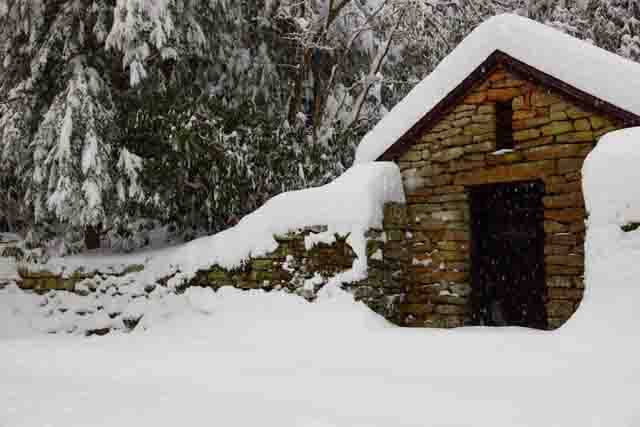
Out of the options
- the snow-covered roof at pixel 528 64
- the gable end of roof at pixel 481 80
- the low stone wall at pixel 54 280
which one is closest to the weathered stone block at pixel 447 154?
the gable end of roof at pixel 481 80

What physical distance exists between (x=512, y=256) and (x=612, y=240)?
13.8ft

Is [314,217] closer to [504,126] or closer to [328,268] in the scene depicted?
[328,268]

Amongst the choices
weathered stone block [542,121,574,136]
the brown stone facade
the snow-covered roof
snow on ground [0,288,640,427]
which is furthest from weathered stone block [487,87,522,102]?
snow on ground [0,288,640,427]

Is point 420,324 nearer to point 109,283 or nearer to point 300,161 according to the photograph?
point 300,161

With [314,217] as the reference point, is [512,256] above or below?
below

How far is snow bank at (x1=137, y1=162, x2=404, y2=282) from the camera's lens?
6883mm

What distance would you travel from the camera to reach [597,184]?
5.09 meters

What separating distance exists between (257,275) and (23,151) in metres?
4.76

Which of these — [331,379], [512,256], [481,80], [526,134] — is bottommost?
[331,379]

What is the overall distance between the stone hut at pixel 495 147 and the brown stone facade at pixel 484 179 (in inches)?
0.5

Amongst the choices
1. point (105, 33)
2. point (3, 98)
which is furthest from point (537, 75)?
point (3, 98)

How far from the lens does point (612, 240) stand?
4895 mm

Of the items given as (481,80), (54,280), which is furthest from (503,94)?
(54,280)

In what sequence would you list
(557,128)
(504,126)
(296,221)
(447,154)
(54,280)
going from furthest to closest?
(54,280), (447,154), (296,221), (504,126), (557,128)
